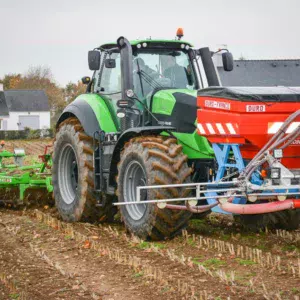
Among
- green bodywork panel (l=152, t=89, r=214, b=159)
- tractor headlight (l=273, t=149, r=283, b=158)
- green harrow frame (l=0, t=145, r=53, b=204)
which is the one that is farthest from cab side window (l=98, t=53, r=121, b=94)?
tractor headlight (l=273, t=149, r=283, b=158)

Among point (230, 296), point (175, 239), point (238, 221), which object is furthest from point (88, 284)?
point (238, 221)

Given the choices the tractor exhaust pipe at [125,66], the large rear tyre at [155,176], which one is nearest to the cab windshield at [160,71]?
the tractor exhaust pipe at [125,66]

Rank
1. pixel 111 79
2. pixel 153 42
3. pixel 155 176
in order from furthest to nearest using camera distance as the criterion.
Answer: pixel 111 79, pixel 153 42, pixel 155 176

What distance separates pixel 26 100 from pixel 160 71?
240ft

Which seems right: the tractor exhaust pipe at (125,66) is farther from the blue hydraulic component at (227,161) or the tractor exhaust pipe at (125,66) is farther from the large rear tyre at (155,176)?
the blue hydraulic component at (227,161)

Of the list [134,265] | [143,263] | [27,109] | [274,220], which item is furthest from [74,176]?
[27,109]

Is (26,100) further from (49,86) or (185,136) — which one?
(185,136)

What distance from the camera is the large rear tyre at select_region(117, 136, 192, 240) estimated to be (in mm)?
8742

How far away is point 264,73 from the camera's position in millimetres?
42406

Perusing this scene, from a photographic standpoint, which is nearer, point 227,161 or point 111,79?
point 227,161

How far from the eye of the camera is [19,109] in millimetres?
81438

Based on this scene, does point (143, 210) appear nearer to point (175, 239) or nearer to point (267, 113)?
point (175, 239)

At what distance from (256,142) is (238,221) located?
7.84 ft

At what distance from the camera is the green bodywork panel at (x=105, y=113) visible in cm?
1042
